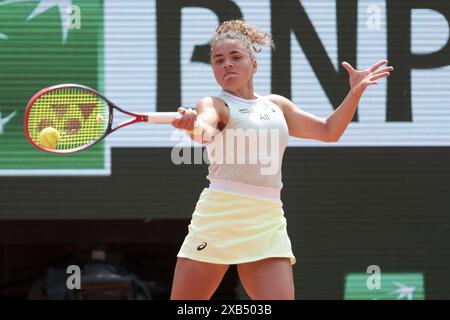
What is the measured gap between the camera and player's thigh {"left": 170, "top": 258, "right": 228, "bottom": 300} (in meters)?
4.07

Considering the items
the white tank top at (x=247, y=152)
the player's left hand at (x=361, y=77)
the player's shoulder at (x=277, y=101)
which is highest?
the player's left hand at (x=361, y=77)

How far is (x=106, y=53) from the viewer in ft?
22.0

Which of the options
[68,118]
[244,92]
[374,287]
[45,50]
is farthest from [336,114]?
[45,50]

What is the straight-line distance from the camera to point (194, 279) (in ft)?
13.4

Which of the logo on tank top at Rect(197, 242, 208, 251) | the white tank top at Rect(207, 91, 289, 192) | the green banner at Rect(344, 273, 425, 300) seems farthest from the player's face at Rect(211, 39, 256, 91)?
the green banner at Rect(344, 273, 425, 300)

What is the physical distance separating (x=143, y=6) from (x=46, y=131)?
8.58 feet

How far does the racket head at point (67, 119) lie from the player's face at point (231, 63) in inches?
22.6

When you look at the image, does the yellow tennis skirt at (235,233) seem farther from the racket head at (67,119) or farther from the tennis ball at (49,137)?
the tennis ball at (49,137)

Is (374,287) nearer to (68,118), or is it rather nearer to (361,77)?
(361,77)

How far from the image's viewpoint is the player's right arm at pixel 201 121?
375 cm

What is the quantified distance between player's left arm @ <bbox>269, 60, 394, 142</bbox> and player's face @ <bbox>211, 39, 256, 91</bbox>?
0.80 ft

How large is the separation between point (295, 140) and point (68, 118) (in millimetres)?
2609

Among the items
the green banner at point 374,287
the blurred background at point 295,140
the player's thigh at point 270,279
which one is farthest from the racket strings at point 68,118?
the green banner at point 374,287

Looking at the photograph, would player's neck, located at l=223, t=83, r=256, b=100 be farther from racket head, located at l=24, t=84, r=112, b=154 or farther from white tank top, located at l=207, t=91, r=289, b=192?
Result: racket head, located at l=24, t=84, r=112, b=154
